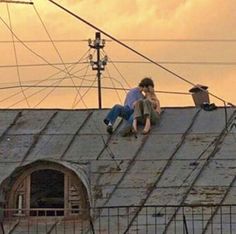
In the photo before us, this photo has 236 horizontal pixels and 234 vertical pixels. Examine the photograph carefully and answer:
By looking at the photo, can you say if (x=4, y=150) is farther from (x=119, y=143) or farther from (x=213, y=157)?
(x=213, y=157)

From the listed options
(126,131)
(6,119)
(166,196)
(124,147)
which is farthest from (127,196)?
(6,119)

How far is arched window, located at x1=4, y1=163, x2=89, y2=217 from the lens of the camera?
20.4 meters

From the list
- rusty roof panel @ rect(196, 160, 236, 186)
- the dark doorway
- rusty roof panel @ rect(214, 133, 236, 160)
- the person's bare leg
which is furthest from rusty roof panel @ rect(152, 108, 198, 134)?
the dark doorway

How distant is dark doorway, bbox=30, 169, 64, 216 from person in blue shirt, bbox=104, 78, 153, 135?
2177 millimetres

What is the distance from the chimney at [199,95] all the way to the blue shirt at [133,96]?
8.13ft

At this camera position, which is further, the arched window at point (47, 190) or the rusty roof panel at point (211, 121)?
the rusty roof panel at point (211, 121)

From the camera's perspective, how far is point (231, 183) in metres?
20.1

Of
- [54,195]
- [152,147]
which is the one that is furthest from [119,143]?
[54,195]

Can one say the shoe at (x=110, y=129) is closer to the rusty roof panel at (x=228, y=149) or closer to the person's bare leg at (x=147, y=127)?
the person's bare leg at (x=147, y=127)

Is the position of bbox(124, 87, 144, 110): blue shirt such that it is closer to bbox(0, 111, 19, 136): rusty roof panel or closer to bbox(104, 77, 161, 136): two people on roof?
bbox(104, 77, 161, 136): two people on roof

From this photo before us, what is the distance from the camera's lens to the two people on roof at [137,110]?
2194 cm

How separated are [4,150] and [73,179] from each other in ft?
7.89

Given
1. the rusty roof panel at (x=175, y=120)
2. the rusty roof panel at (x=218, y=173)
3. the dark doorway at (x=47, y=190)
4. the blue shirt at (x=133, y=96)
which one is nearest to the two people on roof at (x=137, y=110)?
the blue shirt at (x=133, y=96)

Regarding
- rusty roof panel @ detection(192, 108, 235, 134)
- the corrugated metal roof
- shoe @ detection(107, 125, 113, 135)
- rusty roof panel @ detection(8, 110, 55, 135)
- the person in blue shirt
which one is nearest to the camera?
the corrugated metal roof
